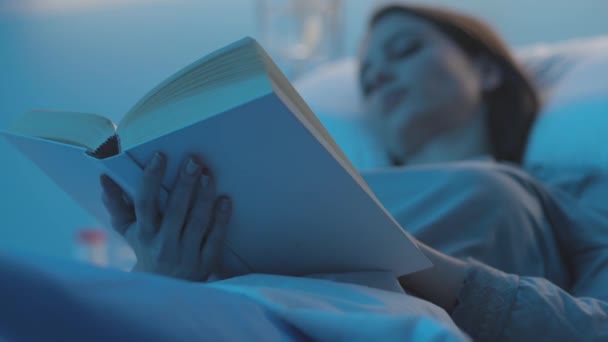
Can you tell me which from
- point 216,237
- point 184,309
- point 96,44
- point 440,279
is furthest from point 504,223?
point 96,44

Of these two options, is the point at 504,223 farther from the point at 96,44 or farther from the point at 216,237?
the point at 96,44

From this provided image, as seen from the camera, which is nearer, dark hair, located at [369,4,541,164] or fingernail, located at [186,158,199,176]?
fingernail, located at [186,158,199,176]

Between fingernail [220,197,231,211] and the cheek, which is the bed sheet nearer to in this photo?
fingernail [220,197,231,211]

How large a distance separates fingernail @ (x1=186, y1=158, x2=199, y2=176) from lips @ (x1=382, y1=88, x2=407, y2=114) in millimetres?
836

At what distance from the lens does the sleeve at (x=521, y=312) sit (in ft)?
1.74

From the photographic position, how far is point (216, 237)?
0.50 meters

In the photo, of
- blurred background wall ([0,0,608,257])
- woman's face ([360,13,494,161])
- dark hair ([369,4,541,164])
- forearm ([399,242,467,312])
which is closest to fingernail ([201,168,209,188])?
forearm ([399,242,467,312])

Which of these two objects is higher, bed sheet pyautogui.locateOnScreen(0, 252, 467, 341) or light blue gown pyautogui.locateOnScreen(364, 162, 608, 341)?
bed sheet pyautogui.locateOnScreen(0, 252, 467, 341)

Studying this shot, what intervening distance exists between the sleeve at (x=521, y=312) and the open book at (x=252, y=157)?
0.22 ft

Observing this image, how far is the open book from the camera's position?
16.4 inches

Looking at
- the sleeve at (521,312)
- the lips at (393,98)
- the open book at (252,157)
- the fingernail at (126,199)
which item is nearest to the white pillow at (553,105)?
the lips at (393,98)

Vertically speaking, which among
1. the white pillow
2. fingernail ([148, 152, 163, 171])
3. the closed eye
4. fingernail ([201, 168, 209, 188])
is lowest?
the white pillow

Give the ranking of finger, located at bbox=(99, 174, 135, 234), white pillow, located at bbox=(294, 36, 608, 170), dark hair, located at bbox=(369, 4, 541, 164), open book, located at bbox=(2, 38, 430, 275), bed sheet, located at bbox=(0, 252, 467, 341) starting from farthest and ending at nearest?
dark hair, located at bbox=(369, 4, 541, 164) → white pillow, located at bbox=(294, 36, 608, 170) → finger, located at bbox=(99, 174, 135, 234) → open book, located at bbox=(2, 38, 430, 275) → bed sheet, located at bbox=(0, 252, 467, 341)

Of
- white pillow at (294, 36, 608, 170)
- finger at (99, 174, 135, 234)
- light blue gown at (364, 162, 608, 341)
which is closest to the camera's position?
finger at (99, 174, 135, 234)
